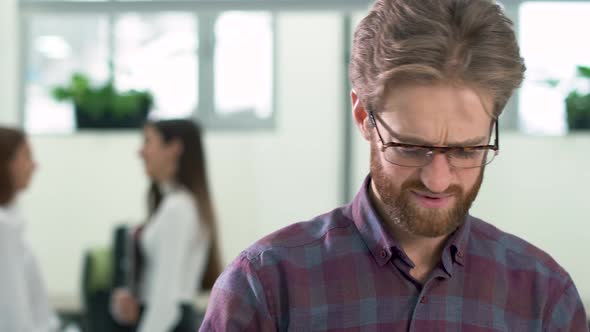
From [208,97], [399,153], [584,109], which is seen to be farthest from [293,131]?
[399,153]

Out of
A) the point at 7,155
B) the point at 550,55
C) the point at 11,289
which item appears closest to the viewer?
the point at 11,289

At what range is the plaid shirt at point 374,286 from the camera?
1.29m

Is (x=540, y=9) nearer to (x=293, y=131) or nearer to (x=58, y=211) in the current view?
(x=293, y=131)

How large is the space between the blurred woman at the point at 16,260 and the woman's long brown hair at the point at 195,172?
485 millimetres

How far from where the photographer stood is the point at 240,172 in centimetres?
408

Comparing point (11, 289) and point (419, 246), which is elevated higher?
point (419, 246)

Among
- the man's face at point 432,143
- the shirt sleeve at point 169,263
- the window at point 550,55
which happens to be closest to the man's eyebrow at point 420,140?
the man's face at point 432,143

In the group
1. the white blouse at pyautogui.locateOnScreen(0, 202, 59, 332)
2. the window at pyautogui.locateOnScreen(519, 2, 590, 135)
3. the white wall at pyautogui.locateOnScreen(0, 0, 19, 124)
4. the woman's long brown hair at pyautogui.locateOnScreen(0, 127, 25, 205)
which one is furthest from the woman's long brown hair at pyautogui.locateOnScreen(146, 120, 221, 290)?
the window at pyautogui.locateOnScreen(519, 2, 590, 135)

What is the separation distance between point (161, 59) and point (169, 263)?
1.06m

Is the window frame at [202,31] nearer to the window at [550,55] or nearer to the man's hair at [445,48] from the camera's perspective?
the window at [550,55]

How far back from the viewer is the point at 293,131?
3.97m

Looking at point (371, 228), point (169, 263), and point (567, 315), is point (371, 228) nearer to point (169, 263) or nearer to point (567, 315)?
point (567, 315)

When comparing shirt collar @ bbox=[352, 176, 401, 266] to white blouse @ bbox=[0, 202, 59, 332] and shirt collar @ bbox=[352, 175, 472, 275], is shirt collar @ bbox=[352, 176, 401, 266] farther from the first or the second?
A: white blouse @ bbox=[0, 202, 59, 332]

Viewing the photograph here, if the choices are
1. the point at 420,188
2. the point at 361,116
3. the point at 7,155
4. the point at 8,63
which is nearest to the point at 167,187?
the point at 7,155
